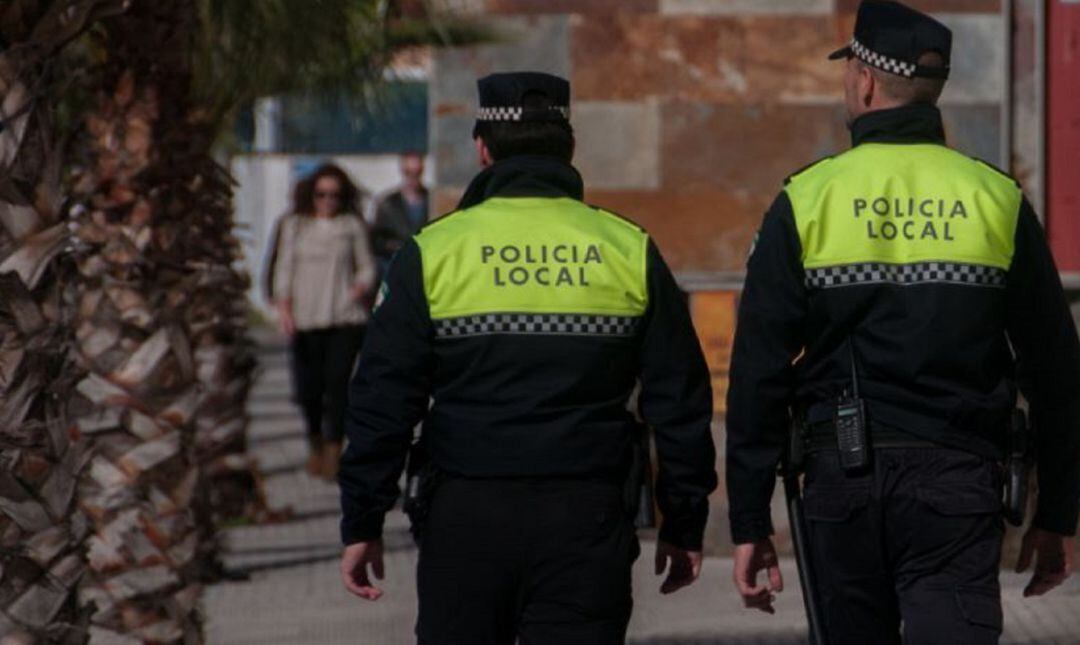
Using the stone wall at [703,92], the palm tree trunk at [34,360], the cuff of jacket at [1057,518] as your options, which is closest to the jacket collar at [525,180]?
the cuff of jacket at [1057,518]

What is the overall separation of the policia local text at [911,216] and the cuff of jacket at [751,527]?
603 mm

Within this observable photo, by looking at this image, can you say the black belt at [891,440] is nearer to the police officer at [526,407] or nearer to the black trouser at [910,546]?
the black trouser at [910,546]

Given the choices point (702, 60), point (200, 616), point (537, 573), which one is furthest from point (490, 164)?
point (702, 60)

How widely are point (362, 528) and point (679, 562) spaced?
2.15 ft

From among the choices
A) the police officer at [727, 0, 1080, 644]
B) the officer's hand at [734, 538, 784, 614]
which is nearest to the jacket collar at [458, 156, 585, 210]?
the police officer at [727, 0, 1080, 644]

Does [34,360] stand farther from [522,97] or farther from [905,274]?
[905,274]

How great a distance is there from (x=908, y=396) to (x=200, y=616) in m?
4.13

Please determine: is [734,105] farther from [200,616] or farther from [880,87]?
[880,87]

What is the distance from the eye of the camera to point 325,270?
1598 cm

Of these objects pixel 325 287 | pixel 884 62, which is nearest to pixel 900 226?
pixel 884 62

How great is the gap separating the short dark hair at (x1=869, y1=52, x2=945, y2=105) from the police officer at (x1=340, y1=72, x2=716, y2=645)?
0.60 m

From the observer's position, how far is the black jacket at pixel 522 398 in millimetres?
5727

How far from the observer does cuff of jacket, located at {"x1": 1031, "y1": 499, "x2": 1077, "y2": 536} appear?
6.02 m

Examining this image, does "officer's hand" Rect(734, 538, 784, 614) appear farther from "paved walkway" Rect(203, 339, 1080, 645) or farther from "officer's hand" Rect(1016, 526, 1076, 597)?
"paved walkway" Rect(203, 339, 1080, 645)
